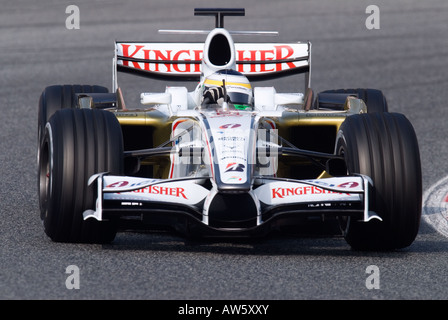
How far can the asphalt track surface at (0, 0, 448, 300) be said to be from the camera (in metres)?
7.16

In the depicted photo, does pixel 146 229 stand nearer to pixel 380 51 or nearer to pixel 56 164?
pixel 56 164

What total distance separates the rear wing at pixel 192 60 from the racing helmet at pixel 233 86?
1.50m

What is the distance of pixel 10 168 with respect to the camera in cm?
1181

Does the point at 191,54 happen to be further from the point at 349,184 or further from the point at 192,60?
the point at 349,184

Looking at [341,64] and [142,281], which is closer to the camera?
[142,281]

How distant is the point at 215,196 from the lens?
25.5 ft

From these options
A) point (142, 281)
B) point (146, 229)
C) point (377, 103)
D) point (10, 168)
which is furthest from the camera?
point (10, 168)

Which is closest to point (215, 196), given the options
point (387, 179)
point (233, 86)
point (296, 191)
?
point (296, 191)

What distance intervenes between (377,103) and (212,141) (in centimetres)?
309

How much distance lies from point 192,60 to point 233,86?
181cm

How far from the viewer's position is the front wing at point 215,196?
303 inches

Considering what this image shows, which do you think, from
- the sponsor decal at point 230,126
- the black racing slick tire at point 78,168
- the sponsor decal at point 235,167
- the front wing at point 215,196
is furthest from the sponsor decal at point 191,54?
the front wing at point 215,196
